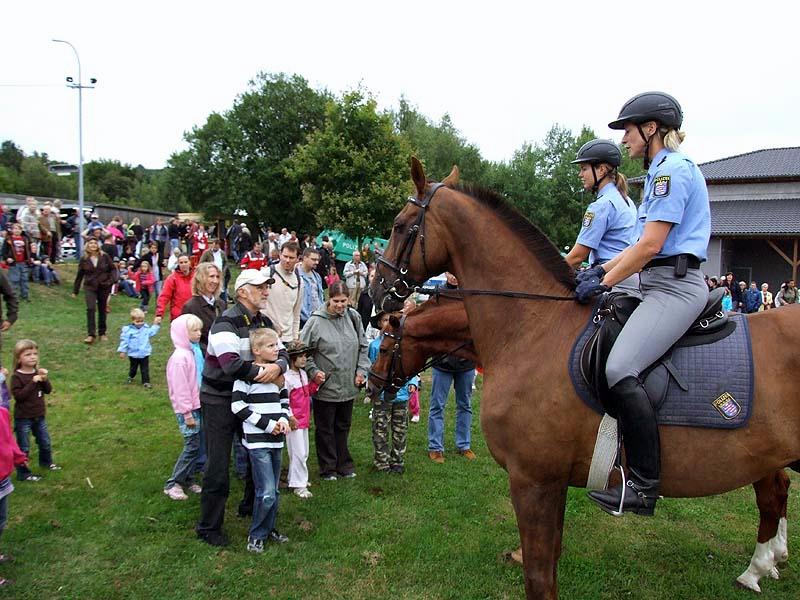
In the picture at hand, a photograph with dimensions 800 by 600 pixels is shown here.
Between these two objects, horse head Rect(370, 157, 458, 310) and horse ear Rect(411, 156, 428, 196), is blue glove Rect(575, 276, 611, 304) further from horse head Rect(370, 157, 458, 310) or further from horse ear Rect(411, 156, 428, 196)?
horse ear Rect(411, 156, 428, 196)

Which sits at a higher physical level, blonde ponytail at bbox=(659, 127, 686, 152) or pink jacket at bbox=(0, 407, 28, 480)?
blonde ponytail at bbox=(659, 127, 686, 152)

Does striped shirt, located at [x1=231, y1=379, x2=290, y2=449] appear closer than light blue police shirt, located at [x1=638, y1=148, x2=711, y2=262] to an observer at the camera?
No

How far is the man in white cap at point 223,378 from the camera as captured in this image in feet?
16.0

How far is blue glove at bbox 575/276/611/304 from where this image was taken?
3449 mm

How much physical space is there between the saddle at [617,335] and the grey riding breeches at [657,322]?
0.09m

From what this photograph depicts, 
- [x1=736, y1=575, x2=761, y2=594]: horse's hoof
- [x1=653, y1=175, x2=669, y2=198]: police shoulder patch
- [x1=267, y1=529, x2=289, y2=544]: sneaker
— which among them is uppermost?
[x1=653, y1=175, x2=669, y2=198]: police shoulder patch

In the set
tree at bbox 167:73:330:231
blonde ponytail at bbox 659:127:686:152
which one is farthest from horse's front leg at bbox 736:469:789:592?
tree at bbox 167:73:330:231

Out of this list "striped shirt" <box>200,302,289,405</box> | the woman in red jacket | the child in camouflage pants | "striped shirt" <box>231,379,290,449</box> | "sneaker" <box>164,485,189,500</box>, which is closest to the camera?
"striped shirt" <box>200,302,289,405</box>

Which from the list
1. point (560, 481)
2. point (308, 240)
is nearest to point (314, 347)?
point (560, 481)

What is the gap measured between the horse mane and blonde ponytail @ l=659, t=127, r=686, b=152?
92cm

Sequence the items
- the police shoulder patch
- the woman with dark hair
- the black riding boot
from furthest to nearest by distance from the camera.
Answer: the woman with dark hair
the police shoulder patch
the black riding boot

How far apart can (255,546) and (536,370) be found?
322cm

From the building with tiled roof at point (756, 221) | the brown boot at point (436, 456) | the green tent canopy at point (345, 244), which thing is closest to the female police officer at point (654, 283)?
the brown boot at point (436, 456)

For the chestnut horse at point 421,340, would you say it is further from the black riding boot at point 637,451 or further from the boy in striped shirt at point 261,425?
the black riding boot at point 637,451
